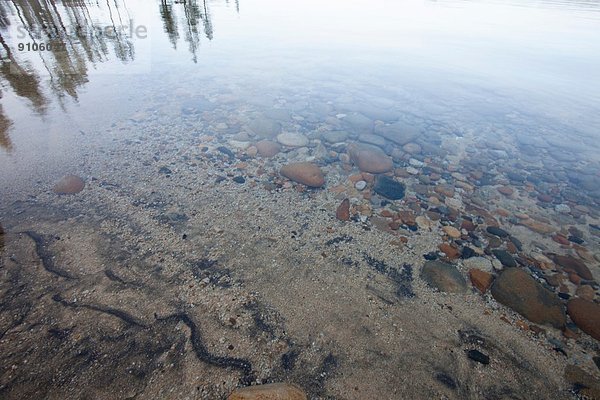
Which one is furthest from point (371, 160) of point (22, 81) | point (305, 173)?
point (22, 81)

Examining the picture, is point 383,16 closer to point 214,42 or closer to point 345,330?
point 214,42

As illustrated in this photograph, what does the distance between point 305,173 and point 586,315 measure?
208 inches

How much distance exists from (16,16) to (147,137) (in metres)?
23.1

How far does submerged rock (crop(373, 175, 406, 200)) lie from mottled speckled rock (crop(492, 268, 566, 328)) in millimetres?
2550

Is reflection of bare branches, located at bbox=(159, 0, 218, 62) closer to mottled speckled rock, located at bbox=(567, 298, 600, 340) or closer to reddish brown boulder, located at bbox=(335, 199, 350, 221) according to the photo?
reddish brown boulder, located at bbox=(335, 199, 350, 221)

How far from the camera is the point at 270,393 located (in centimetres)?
286

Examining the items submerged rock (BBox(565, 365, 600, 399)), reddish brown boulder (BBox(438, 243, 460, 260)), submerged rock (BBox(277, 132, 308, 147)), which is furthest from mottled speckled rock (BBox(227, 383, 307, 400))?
submerged rock (BBox(277, 132, 308, 147))

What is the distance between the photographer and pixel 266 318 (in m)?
3.88

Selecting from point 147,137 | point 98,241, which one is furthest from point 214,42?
point 98,241

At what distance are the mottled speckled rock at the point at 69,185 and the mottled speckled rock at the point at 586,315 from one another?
29.2 ft

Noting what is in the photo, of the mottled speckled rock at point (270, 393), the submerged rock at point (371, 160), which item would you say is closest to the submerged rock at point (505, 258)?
the submerged rock at point (371, 160)

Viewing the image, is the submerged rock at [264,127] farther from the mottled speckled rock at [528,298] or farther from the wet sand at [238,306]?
the mottled speckled rock at [528,298]

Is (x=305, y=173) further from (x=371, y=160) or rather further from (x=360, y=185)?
(x=371, y=160)

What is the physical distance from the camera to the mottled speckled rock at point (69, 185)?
5875mm
